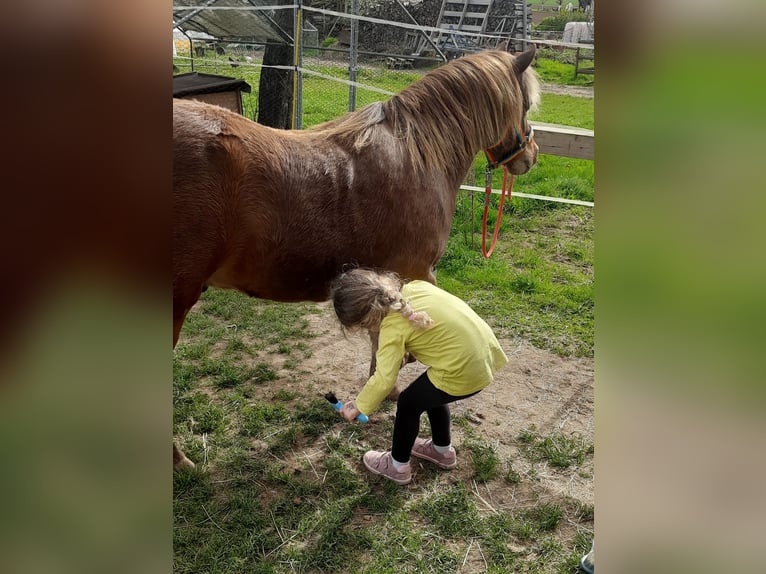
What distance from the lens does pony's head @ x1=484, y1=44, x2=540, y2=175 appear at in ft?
11.9

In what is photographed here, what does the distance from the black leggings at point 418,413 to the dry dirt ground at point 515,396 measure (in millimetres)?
234

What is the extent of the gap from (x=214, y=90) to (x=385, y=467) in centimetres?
445

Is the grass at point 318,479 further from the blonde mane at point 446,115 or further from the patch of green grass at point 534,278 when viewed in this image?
the blonde mane at point 446,115

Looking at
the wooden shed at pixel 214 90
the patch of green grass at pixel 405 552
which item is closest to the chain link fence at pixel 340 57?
the wooden shed at pixel 214 90

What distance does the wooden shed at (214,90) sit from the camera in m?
5.70

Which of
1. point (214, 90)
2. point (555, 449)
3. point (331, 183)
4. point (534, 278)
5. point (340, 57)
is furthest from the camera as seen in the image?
point (340, 57)

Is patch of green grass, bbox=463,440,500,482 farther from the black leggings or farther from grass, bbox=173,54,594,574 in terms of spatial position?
the black leggings

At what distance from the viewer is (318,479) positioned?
9.68 ft

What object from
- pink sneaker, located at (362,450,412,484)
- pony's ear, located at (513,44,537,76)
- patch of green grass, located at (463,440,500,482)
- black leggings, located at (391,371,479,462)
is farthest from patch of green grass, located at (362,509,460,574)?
pony's ear, located at (513,44,537,76)

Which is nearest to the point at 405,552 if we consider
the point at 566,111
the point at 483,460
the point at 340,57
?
the point at 483,460

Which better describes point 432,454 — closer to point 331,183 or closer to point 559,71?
point 331,183
